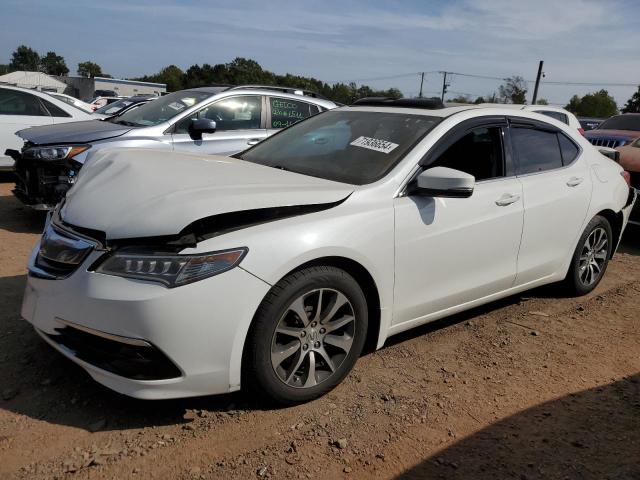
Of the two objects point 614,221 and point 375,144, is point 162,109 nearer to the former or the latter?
point 375,144

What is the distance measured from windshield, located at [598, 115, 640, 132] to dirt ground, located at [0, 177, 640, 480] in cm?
945

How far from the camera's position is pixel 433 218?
3355 mm

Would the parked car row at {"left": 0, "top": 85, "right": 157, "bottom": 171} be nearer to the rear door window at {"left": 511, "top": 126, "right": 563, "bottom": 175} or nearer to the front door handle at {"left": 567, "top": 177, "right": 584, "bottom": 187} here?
the rear door window at {"left": 511, "top": 126, "right": 563, "bottom": 175}

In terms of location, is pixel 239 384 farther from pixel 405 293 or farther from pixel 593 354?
pixel 593 354

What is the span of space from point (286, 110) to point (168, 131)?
1.62 metres

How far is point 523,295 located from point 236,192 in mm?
3214

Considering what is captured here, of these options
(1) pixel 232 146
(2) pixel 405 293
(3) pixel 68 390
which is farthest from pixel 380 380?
(1) pixel 232 146

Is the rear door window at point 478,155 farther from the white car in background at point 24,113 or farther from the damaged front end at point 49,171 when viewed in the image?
the white car in background at point 24,113

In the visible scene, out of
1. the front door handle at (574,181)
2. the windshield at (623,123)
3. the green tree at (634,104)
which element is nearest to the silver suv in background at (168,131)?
the front door handle at (574,181)

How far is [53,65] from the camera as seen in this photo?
134 metres

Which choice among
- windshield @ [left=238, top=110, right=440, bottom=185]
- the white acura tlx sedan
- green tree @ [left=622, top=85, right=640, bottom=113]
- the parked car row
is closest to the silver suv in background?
the parked car row

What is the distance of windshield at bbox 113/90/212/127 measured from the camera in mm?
6508

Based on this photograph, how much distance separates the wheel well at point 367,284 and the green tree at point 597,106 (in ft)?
223

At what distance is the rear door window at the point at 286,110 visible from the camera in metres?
7.04
